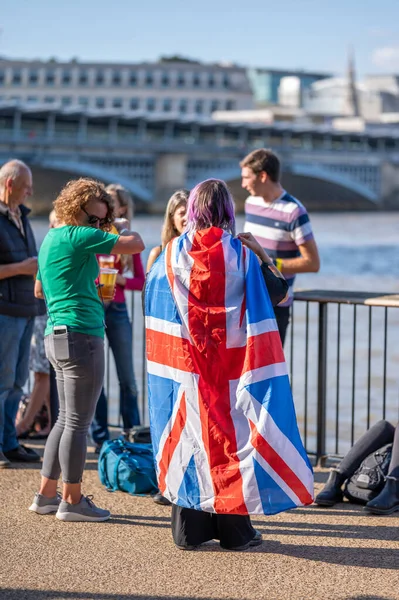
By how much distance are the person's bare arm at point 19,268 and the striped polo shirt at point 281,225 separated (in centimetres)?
98

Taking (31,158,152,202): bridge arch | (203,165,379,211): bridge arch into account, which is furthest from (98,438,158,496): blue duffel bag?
(203,165,379,211): bridge arch

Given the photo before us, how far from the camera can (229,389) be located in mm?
3334

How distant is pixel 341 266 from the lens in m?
28.3

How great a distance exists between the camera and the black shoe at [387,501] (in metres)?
3.91

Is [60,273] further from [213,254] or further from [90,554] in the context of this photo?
[90,554]

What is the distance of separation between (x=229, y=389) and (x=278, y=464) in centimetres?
29

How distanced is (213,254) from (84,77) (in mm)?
85625

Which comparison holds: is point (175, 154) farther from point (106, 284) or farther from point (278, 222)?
point (106, 284)

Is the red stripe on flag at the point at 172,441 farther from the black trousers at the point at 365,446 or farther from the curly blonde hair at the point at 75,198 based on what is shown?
the black trousers at the point at 365,446

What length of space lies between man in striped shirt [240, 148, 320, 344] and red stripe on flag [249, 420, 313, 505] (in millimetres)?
1299

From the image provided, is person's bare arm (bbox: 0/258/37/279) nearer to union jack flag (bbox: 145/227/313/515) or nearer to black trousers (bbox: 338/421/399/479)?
union jack flag (bbox: 145/227/313/515)

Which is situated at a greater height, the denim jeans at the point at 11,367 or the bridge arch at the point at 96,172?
the bridge arch at the point at 96,172

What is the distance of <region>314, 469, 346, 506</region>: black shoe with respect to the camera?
4059 mm

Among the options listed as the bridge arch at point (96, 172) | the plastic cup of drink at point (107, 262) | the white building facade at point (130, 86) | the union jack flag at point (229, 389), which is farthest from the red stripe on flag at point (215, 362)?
the white building facade at point (130, 86)
